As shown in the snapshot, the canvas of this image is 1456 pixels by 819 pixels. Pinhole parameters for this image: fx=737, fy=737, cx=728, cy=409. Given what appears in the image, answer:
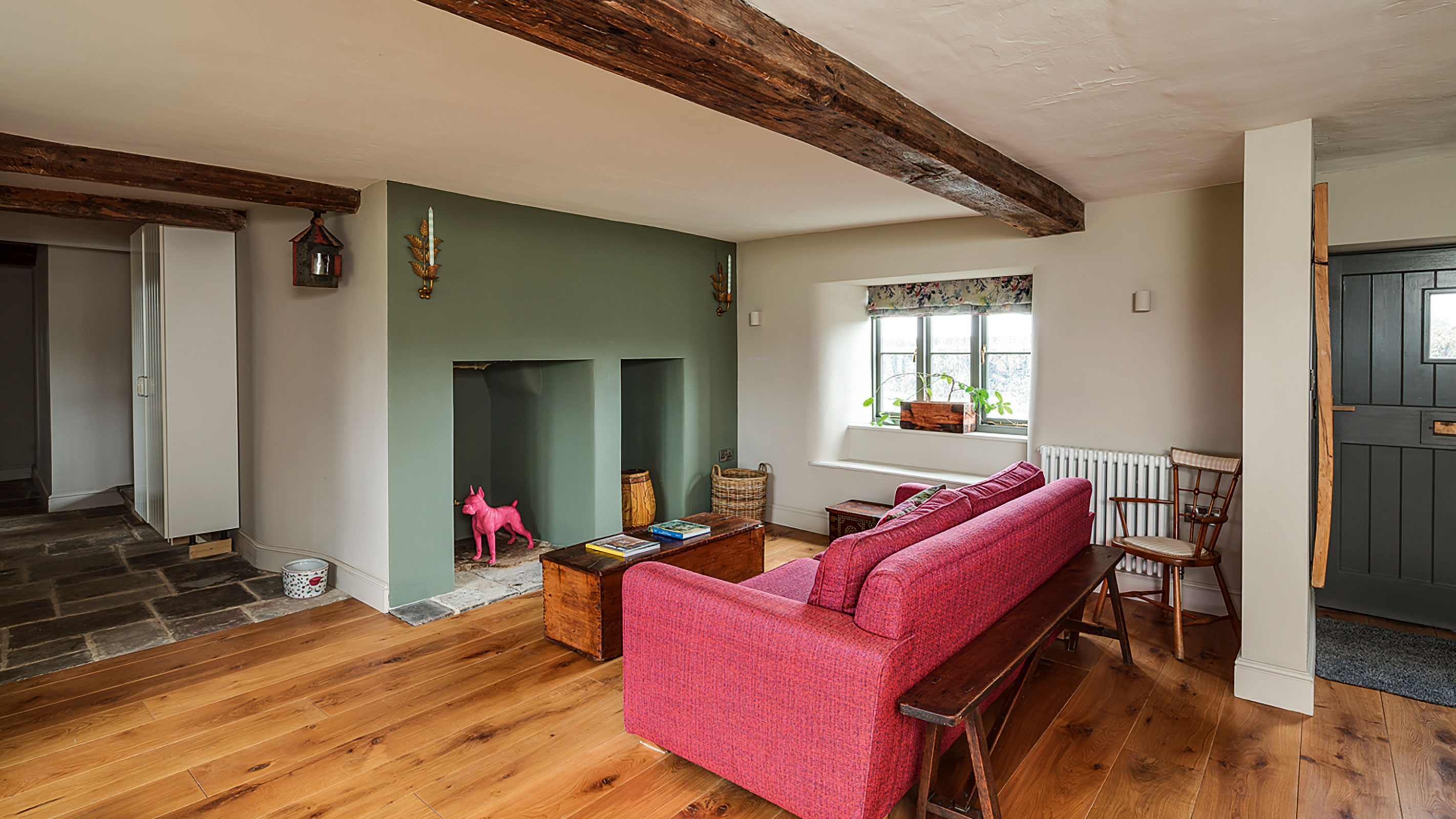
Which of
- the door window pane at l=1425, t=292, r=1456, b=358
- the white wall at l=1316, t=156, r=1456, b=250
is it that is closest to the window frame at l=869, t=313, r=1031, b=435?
the white wall at l=1316, t=156, r=1456, b=250

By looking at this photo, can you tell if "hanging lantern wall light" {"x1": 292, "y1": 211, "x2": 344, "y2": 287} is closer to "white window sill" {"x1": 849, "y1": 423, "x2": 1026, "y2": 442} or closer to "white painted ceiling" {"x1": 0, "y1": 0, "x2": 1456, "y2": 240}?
"white painted ceiling" {"x1": 0, "y1": 0, "x2": 1456, "y2": 240}

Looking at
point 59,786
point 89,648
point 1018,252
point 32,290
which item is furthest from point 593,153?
point 32,290

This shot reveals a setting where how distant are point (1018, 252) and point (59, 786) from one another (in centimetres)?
502

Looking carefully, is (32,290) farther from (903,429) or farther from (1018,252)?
(1018,252)

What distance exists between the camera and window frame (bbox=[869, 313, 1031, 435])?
525 cm

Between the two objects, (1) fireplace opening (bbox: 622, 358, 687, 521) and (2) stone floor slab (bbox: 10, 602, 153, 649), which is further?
(1) fireplace opening (bbox: 622, 358, 687, 521)

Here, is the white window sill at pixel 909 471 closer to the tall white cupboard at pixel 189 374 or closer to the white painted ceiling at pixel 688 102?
the white painted ceiling at pixel 688 102

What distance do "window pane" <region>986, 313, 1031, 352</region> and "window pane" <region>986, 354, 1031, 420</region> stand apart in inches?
2.2

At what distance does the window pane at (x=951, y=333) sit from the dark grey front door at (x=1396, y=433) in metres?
2.13

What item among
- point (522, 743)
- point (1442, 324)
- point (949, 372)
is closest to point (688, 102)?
point (522, 743)

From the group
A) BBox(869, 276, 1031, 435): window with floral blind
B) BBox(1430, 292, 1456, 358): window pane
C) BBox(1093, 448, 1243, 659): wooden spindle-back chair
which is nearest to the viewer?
BBox(1093, 448, 1243, 659): wooden spindle-back chair

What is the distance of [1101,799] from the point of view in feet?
7.63

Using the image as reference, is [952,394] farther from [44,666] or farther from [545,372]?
[44,666]

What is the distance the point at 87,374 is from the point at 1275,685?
8485 millimetres
